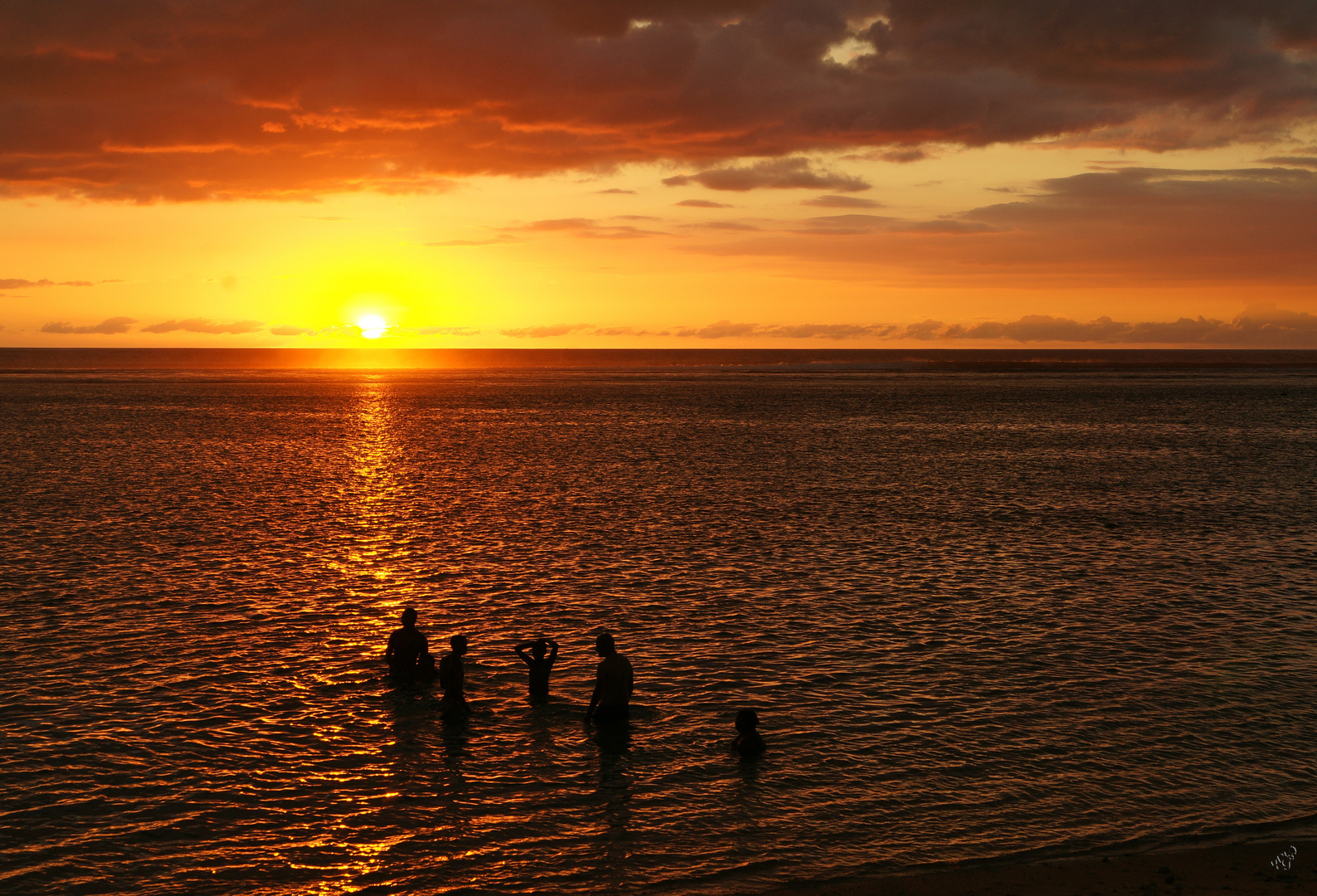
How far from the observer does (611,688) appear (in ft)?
64.9

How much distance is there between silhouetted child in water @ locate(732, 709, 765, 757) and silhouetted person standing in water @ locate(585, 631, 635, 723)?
7.90 ft

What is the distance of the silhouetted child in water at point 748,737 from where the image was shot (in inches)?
716

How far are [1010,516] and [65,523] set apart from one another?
132 ft

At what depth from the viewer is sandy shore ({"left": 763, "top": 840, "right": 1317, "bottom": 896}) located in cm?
1358

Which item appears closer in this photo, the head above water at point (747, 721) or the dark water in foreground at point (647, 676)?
the dark water in foreground at point (647, 676)

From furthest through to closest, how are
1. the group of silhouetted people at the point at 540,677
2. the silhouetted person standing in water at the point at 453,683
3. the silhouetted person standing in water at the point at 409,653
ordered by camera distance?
the silhouetted person standing in water at the point at 409,653, the silhouetted person standing in water at the point at 453,683, the group of silhouetted people at the point at 540,677

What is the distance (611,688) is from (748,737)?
299 centimetres

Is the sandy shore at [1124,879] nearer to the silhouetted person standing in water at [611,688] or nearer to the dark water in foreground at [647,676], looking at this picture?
the dark water in foreground at [647,676]

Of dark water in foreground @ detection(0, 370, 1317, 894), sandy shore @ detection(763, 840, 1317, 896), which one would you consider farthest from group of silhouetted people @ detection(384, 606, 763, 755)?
sandy shore @ detection(763, 840, 1317, 896)

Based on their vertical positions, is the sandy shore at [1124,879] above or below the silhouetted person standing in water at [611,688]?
below

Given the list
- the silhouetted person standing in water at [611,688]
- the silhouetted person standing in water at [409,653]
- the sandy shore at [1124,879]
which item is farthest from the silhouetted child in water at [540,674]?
the sandy shore at [1124,879]

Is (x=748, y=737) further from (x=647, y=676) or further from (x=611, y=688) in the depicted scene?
(x=647, y=676)

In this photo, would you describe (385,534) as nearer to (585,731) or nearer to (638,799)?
(585,731)

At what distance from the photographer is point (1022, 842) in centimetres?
1521
